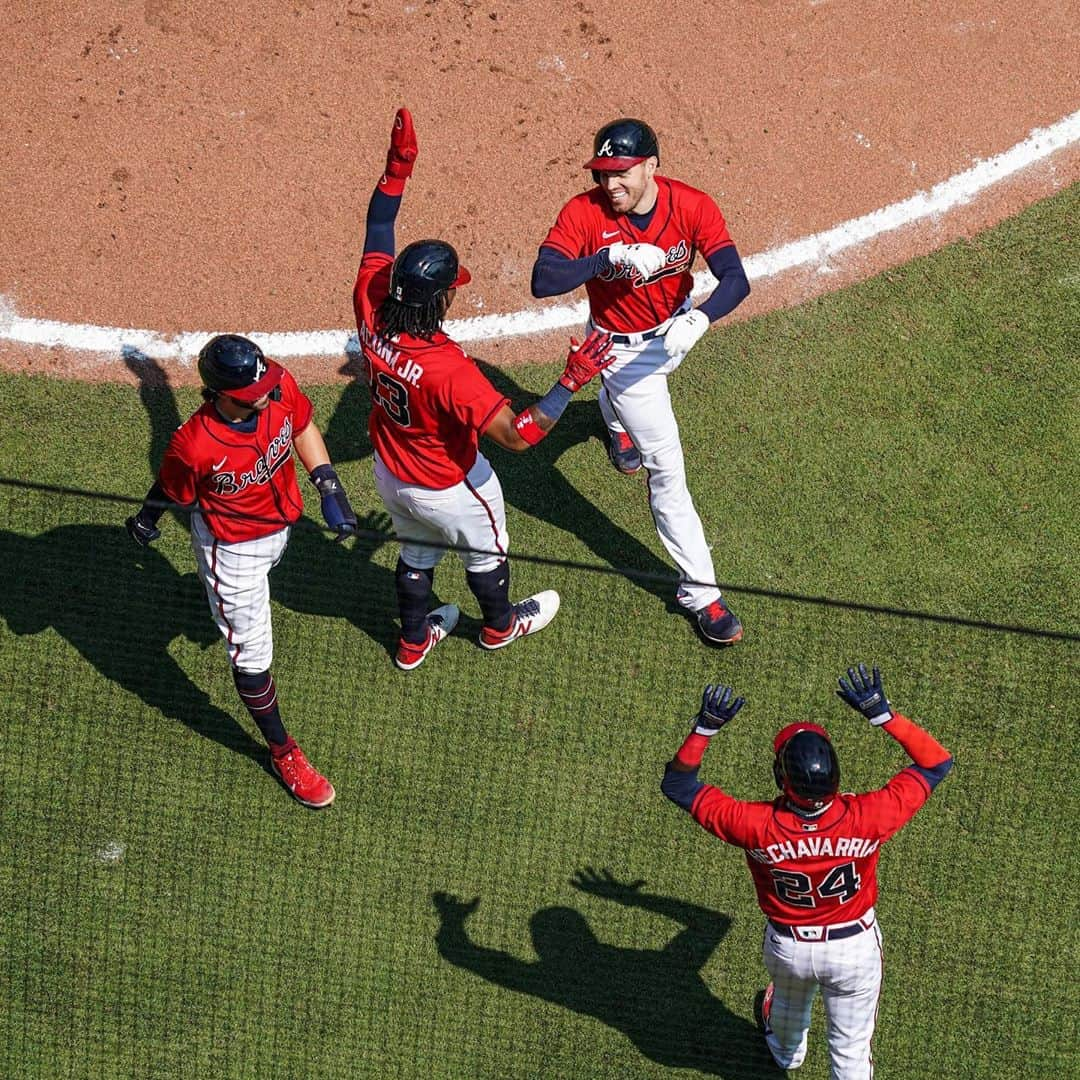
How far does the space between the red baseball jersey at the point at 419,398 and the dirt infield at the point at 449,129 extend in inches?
61.4

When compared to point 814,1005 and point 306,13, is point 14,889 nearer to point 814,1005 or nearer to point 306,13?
point 814,1005

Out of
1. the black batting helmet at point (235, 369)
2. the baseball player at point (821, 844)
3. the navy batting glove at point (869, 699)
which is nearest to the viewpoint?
the baseball player at point (821, 844)

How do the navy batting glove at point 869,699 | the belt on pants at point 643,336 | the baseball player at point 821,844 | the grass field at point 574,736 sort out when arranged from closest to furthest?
the baseball player at point 821,844
the navy batting glove at point 869,699
the grass field at point 574,736
the belt on pants at point 643,336

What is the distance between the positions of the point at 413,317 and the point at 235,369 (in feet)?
2.32

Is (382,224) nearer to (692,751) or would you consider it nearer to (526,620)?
(526,620)

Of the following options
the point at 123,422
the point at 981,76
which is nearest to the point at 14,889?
the point at 123,422

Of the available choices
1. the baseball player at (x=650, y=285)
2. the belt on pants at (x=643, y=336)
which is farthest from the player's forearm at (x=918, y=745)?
the belt on pants at (x=643, y=336)

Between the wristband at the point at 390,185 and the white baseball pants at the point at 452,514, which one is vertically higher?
the wristband at the point at 390,185

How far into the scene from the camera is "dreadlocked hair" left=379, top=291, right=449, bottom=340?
5.41 m

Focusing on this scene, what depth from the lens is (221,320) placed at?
24.0 feet

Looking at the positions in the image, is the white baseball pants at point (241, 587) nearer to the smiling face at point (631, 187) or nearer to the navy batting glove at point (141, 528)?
the navy batting glove at point (141, 528)

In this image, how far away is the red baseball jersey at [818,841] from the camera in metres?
4.93

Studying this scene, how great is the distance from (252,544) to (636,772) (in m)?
2.01

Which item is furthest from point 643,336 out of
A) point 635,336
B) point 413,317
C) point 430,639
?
point 430,639
